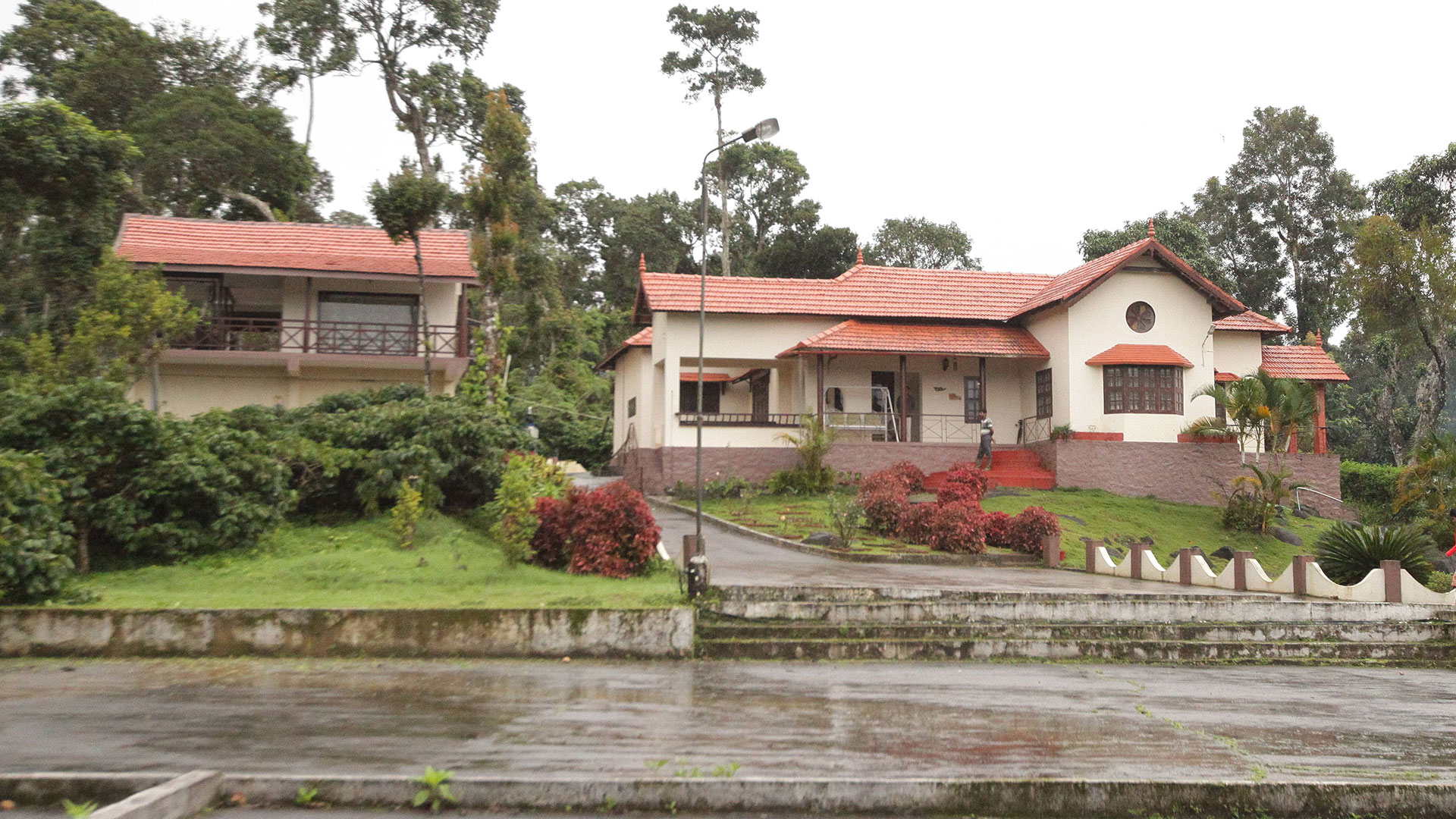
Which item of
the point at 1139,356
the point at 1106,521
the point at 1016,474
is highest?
the point at 1139,356

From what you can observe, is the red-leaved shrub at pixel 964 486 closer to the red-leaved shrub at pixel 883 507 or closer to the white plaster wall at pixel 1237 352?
the red-leaved shrub at pixel 883 507

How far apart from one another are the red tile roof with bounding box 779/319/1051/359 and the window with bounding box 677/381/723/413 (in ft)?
11.1

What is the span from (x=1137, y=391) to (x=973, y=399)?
4558 millimetres

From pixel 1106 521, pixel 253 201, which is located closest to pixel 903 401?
pixel 1106 521

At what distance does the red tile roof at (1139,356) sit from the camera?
26.6 meters

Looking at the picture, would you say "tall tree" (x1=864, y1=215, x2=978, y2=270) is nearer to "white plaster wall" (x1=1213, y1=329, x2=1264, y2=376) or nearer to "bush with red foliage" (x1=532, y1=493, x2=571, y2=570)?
"white plaster wall" (x1=1213, y1=329, x2=1264, y2=376)

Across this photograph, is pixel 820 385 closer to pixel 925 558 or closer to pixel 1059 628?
pixel 925 558

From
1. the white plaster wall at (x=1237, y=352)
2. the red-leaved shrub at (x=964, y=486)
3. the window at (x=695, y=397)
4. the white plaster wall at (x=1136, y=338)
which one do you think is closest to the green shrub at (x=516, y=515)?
the red-leaved shrub at (x=964, y=486)

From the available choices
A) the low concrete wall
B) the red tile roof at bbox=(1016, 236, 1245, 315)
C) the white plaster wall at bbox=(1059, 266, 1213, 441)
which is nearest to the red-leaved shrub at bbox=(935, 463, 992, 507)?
the white plaster wall at bbox=(1059, 266, 1213, 441)

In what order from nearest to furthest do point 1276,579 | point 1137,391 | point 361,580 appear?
point 361,580, point 1276,579, point 1137,391

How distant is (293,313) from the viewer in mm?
25922

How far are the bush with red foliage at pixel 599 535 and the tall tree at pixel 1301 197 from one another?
141ft

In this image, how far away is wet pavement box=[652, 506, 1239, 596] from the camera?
47.4 ft

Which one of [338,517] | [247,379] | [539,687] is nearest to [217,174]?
[247,379]
